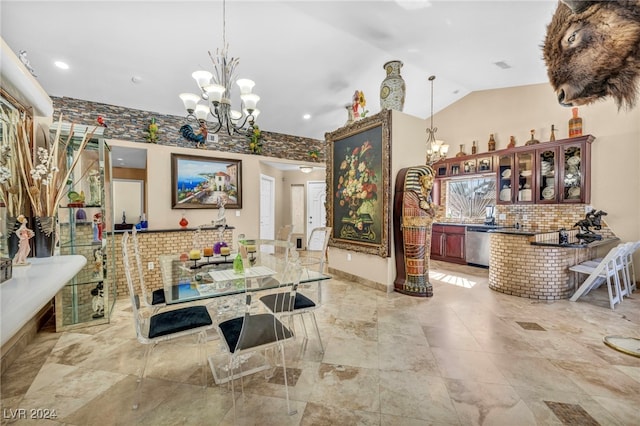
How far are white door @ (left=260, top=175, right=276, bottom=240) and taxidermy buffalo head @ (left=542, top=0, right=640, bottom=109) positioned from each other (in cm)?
559

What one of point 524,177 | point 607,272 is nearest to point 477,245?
point 524,177

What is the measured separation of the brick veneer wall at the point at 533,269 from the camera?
11.5ft

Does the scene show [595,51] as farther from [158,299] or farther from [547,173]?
[547,173]

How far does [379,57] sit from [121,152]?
16.5 ft

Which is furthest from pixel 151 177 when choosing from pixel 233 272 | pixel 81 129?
pixel 233 272

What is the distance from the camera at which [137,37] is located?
3.22m

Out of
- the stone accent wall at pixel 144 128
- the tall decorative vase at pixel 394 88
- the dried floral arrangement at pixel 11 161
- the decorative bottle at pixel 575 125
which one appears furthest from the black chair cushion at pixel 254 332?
the decorative bottle at pixel 575 125

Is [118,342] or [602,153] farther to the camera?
[602,153]

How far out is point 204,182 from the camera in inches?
198

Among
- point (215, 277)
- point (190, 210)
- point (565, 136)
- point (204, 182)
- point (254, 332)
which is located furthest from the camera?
point (204, 182)

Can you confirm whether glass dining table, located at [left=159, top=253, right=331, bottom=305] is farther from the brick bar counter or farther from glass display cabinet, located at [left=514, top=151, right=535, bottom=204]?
glass display cabinet, located at [left=514, top=151, right=535, bottom=204]

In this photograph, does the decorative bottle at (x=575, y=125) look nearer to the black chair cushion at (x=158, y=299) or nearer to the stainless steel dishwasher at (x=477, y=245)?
the stainless steel dishwasher at (x=477, y=245)

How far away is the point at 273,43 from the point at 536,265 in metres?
4.80

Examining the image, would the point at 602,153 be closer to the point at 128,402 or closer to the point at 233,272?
the point at 233,272
